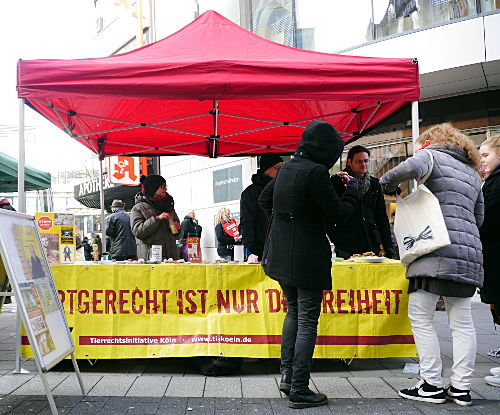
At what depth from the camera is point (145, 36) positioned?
18688 mm

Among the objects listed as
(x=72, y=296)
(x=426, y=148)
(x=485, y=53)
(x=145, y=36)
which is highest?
(x=145, y=36)

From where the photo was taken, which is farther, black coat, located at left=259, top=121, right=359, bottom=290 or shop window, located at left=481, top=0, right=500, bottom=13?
shop window, located at left=481, top=0, right=500, bottom=13

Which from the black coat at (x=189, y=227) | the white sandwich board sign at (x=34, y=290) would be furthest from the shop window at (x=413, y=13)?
the white sandwich board sign at (x=34, y=290)

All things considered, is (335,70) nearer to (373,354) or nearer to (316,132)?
(316,132)

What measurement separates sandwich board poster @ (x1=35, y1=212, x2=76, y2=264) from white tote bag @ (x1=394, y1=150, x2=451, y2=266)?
2832mm

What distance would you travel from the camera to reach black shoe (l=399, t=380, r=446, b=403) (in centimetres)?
362

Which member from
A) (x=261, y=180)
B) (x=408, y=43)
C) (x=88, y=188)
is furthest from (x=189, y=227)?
(x=88, y=188)

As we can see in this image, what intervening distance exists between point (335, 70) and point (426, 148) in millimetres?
1175

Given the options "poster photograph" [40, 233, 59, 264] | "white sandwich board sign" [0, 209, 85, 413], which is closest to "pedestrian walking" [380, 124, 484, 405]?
"white sandwich board sign" [0, 209, 85, 413]

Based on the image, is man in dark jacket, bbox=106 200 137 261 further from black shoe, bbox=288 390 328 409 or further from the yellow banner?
black shoe, bbox=288 390 328 409

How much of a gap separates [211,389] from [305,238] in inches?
55.7

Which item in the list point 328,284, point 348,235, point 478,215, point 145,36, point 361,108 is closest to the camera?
point 328,284

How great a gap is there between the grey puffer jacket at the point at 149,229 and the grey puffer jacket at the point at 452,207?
2.78 m

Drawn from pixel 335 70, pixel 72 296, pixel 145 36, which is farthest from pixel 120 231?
pixel 145 36
